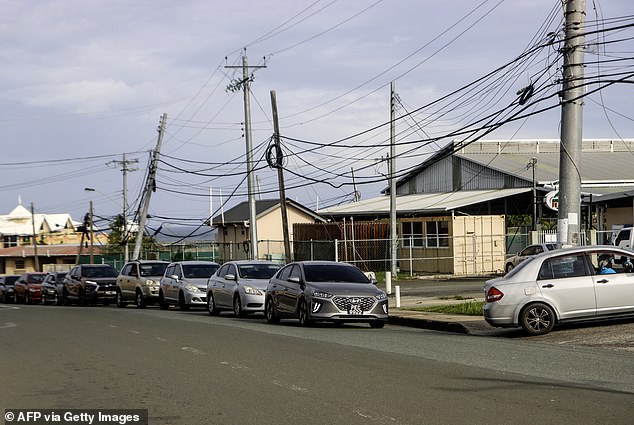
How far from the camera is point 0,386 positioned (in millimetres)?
11617

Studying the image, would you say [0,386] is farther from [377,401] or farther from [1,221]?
[1,221]

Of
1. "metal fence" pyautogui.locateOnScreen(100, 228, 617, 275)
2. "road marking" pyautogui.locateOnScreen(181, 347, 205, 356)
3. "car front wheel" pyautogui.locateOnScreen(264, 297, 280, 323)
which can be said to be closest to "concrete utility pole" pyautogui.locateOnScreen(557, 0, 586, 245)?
"car front wheel" pyautogui.locateOnScreen(264, 297, 280, 323)

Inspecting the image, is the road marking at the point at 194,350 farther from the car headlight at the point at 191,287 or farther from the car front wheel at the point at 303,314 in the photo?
the car headlight at the point at 191,287

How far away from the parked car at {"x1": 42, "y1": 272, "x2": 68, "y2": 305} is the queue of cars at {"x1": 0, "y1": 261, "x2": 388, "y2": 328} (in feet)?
0.37

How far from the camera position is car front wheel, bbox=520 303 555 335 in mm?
17188

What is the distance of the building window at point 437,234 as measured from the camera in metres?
47.3

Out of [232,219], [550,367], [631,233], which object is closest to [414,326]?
[550,367]

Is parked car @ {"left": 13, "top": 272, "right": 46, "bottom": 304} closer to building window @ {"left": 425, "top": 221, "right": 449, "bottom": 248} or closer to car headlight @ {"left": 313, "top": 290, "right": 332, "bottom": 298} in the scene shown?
building window @ {"left": 425, "top": 221, "right": 449, "bottom": 248}

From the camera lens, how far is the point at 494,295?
17.5 meters

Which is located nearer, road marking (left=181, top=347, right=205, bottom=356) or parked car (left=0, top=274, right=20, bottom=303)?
road marking (left=181, top=347, right=205, bottom=356)

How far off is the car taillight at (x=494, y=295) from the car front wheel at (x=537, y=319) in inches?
19.8

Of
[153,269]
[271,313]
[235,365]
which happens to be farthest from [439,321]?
[153,269]

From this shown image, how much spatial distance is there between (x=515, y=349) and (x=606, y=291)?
119 inches

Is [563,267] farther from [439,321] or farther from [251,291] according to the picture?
[251,291]
